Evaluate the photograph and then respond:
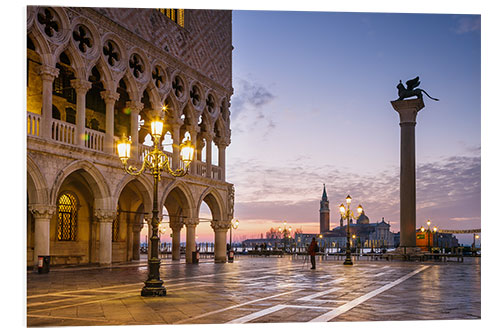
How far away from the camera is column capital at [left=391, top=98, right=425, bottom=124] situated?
29516 mm

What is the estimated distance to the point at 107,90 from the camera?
20625 mm

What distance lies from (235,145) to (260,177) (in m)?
5.23

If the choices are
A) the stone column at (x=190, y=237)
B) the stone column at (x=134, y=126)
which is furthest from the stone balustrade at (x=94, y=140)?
the stone column at (x=190, y=237)

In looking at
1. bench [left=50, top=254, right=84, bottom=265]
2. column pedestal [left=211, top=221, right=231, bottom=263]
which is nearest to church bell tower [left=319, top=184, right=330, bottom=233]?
column pedestal [left=211, top=221, right=231, bottom=263]

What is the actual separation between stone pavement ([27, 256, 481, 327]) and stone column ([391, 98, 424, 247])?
12.9 meters

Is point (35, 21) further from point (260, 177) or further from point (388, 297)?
point (388, 297)

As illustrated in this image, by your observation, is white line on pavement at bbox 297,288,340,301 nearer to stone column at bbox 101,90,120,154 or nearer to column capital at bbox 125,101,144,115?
stone column at bbox 101,90,120,154

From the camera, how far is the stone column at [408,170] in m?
29.1

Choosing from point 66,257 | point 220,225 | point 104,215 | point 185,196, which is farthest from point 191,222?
point 104,215

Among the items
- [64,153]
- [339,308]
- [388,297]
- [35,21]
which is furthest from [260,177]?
[339,308]

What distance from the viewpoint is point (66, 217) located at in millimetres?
22453

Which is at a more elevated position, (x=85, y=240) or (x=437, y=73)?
(x=437, y=73)

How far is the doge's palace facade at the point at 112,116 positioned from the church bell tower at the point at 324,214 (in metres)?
127

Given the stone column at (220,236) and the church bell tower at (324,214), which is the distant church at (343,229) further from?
the stone column at (220,236)
